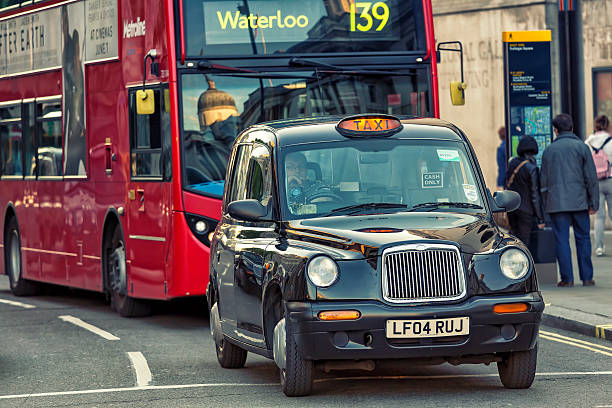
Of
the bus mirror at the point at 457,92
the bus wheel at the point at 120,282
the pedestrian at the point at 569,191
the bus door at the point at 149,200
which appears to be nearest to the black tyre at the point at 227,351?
the bus door at the point at 149,200

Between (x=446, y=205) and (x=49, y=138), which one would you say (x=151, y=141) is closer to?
(x=49, y=138)

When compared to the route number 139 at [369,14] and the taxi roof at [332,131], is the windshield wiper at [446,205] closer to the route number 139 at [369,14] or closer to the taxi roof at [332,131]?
the taxi roof at [332,131]

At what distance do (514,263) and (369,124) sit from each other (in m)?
1.67

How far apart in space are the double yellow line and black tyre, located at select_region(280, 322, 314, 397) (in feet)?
10.4

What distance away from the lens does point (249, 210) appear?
9.85m

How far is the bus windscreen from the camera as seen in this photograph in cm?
1416

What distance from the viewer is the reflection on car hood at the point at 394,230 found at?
898 cm

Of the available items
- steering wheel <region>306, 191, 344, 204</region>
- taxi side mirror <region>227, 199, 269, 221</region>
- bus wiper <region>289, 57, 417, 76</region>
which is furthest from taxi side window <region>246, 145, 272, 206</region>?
bus wiper <region>289, 57, 417, 76</region>

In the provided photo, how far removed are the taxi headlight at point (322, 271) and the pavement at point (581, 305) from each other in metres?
4.11

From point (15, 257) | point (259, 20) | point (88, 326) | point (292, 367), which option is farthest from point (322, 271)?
point (15, 257)

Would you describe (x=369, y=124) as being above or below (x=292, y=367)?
Result: above

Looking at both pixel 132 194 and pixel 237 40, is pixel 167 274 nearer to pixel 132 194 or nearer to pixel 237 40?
pixel 132 194

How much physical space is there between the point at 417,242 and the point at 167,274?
588 centimetres

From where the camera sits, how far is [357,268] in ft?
29.0
